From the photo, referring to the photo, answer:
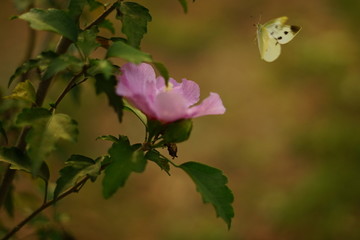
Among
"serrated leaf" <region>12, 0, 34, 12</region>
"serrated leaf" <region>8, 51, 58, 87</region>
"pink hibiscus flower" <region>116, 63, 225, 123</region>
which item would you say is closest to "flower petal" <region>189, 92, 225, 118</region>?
"pink hibiscus flower" <region>116, 63, 225, 123</region>

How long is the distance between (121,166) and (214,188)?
14 cm

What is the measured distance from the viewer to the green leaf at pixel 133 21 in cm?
73

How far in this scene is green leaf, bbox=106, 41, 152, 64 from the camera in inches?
23.9

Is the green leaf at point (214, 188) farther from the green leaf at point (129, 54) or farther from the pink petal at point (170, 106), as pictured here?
the green leaf at point (129, 54)

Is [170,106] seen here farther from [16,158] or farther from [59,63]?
[16,158]

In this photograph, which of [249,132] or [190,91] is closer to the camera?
[190,91]

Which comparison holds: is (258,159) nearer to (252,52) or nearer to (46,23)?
(252,52)

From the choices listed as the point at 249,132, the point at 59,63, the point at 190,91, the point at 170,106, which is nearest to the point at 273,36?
the point at 190,91

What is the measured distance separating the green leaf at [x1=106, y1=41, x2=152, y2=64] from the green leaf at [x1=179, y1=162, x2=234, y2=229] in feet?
0.64

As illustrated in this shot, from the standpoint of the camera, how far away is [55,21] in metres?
0.68

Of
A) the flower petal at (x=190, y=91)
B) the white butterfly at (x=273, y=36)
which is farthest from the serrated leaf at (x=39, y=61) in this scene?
the white butterfly at (x=273, y=36)

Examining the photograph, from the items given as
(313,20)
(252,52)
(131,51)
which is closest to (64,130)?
(131,51)

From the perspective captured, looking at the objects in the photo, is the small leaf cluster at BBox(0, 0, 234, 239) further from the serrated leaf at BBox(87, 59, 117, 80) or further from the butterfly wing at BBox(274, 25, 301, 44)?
the butterfly wing at BBox(274, 25, 301, 44)

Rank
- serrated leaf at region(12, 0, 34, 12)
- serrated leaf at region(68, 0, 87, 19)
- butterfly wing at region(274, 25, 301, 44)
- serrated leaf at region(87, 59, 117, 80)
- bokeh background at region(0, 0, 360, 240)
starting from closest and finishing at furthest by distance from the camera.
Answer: serrated leaf at region(87, 59, 117, 80) → serrated leaf at region(68, 0, 87, 19) → butterfly wing at region(274, 25, 301, 44) → serrated leaf at region(12, 0, 34, 12) → bokeh background at region(0, 0, 360, 240)
